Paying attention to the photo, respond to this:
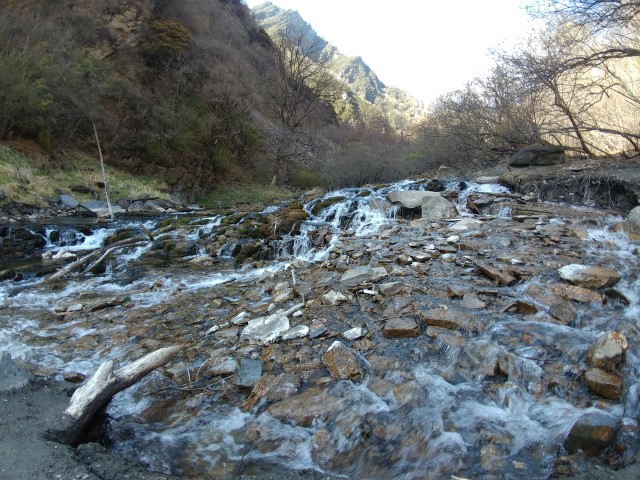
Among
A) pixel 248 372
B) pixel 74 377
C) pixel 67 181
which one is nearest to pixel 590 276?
pixel 248 372

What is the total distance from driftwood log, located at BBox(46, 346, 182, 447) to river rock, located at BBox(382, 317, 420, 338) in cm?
193

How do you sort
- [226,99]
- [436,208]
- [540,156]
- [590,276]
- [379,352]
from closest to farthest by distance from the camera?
[379,352], [590,276], [436,208], [540,156], [226,99]

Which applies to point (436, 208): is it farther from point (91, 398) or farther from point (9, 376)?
point (9, 376)

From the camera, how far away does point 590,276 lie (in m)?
3.92

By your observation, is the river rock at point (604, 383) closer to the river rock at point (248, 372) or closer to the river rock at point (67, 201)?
the river rock at point (248, 372)

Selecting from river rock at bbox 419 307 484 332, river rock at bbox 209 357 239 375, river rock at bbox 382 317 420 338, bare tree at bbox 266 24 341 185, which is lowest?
river rock at bbox 209 357 239 375

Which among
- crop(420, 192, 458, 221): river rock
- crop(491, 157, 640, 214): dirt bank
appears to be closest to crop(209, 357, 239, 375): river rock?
crop(420, 192, 458, 221): river rock

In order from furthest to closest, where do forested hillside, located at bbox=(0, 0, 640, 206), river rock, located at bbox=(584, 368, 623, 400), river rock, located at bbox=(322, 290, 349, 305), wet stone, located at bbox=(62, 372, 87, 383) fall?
1. forested hillside, located at bbox=(0, 0, 640, 206)
2. river rock, located at bbox=(322, 290, 349, 305)
3. wet stone, located at bbox=(62, 372, 87, 383)
4. river rock, located at bbox=(584, 368, 623, 400)

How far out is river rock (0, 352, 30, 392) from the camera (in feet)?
8.39

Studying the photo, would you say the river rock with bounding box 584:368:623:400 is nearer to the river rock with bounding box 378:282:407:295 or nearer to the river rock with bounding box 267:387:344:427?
the river rock with bounding box 267:387:344:427

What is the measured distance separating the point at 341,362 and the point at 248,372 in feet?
2.47

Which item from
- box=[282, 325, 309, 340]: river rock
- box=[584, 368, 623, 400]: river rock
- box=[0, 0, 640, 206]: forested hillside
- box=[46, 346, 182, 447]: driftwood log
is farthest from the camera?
box=[0, 0, 640, 206]: forested hillside

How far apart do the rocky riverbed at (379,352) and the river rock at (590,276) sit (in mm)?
18

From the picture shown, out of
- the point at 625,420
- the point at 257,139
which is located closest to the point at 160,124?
the point at 257,139
